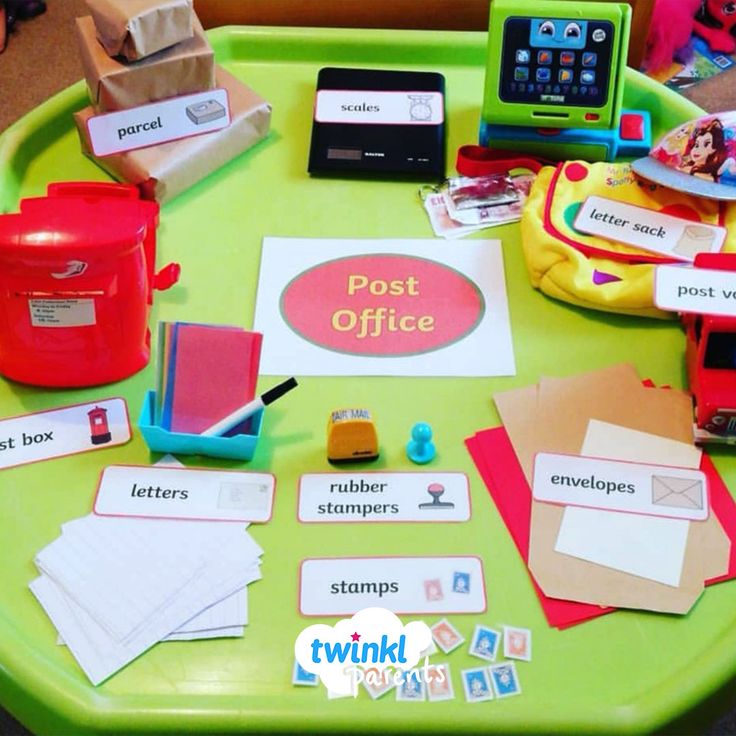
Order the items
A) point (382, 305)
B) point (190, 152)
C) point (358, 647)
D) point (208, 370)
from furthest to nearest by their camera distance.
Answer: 1. point (190, 152)
2. point (382, 305)
3. point (208, 370)
4. point (358, 647)

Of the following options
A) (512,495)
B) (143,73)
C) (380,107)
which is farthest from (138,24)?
(512,495)

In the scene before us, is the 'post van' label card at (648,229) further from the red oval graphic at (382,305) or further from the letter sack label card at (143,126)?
the letter sack label card at (143,126)

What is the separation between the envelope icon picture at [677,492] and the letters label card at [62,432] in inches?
18.4

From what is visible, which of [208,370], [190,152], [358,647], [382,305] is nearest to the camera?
[358,647]

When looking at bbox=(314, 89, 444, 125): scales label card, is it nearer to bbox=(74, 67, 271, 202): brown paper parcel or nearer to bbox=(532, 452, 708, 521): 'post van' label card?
bbox=(74, 67, 271, 202): brown paper parcel

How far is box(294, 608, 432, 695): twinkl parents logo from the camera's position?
2.42 feet

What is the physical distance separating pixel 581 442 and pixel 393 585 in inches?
8.7

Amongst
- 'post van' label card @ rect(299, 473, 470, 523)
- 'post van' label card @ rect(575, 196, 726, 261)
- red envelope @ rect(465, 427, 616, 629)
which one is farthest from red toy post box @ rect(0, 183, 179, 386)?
'post van' label card @ rect(575, 196, 726, 261)

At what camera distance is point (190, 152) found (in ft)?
3.67

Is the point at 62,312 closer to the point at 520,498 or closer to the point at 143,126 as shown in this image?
the point at 143,126

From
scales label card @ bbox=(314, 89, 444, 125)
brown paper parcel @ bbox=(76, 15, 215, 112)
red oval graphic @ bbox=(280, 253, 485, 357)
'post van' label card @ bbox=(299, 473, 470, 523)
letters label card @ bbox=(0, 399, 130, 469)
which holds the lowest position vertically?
'post van' label card @ bbox=(299, 473, 470, 523)

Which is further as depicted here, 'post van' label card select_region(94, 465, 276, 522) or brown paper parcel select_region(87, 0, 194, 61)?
brown paper parcel select_region(87, 0, 194, 61)

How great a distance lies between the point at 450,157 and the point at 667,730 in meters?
0.70

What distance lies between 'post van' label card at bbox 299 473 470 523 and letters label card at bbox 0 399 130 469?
184 millimetres
